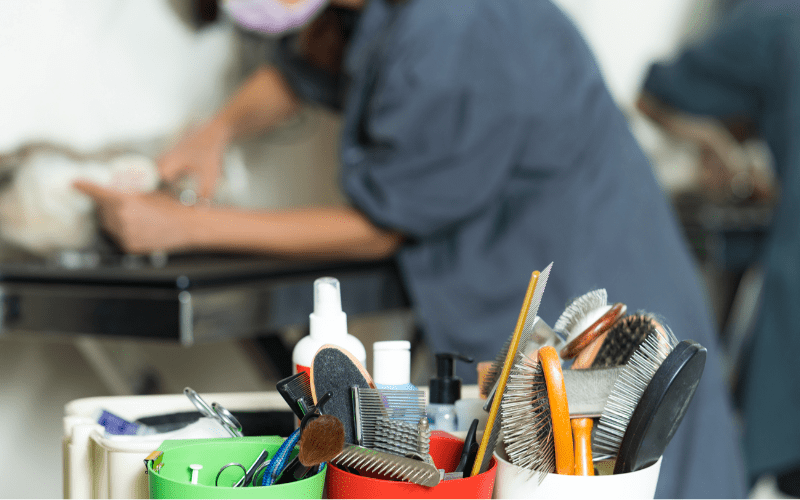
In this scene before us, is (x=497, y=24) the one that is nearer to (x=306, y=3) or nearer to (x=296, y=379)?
(x=306, y=3)

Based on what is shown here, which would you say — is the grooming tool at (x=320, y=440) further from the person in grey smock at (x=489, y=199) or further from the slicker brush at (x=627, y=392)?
the person in grey smock at (x=489, y=199)

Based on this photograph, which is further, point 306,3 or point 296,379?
point 306,3

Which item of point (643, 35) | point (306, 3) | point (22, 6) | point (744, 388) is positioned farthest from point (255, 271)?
point (643, 35)

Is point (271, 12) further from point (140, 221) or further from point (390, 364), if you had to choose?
point (390, 364)

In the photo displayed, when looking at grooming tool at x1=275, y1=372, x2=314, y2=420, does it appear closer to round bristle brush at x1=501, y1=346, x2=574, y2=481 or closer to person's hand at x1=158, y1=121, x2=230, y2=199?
round bristle brush at x1=501, y1=346, x2=574, y2=481

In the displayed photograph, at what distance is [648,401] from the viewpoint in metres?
0.27

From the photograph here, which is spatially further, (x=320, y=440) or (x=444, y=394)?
(x=444, y=394)

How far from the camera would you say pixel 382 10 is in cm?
79

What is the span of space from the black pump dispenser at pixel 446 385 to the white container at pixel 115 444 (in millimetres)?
85

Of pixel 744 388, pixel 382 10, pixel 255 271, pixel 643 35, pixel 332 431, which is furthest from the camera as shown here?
pixel 643 35

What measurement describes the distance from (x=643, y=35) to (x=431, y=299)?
1297mm

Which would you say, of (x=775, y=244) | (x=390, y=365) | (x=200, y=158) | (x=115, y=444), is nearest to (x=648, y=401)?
(x=390, y=365)

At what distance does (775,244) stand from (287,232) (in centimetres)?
86

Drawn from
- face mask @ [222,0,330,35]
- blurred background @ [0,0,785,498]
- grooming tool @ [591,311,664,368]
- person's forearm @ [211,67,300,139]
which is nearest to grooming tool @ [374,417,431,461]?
grooming tool @ [591,311,664,368]
